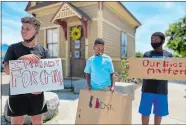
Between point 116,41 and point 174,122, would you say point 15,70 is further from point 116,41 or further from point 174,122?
point 116,41

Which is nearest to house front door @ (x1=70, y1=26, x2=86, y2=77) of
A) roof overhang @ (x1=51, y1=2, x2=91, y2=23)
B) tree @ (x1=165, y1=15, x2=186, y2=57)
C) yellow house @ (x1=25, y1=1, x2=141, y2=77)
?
yellow house @ (x1=25, y1=1, x2=141, y2=77)

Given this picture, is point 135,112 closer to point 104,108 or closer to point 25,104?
point 104,108

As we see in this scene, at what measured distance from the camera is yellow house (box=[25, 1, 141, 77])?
9.70m

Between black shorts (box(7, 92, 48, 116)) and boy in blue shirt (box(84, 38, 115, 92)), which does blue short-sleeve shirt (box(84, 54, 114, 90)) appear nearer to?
boy in blue shirt (box(84, 38, 115, 92))

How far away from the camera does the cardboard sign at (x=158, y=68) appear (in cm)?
276

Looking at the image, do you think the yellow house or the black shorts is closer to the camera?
the black shorts

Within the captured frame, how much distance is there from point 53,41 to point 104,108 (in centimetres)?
914

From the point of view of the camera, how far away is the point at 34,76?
238cm

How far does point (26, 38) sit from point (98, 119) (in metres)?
1.37

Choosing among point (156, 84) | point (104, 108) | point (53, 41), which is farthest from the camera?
point (53, 41)

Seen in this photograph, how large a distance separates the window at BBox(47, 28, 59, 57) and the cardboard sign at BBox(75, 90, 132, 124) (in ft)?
28.5

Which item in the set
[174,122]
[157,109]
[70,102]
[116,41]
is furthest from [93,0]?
[157,109]

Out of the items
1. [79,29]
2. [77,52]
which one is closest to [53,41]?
[77,52]

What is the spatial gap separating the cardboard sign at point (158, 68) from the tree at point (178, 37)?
16.1 meters
